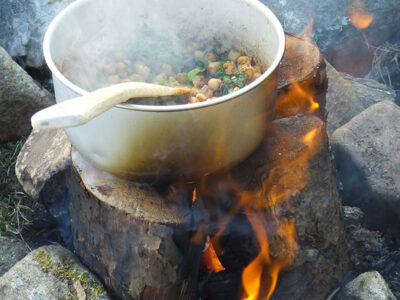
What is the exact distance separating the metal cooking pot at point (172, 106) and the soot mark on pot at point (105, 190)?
125mm

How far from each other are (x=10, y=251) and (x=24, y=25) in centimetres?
159

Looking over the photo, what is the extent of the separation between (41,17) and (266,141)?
200cm

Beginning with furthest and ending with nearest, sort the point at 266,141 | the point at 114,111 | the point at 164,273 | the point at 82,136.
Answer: the point at 266,141, the point at 164,273, the point at 82,136, the point at 114,111

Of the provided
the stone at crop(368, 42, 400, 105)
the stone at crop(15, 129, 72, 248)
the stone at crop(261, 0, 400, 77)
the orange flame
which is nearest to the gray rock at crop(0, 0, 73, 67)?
the stone at crop(15, 129, 72, 248)

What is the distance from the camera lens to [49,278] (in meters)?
1.91

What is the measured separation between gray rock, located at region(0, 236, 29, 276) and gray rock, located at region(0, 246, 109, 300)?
29 centimetres

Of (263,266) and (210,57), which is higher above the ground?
(210,57)

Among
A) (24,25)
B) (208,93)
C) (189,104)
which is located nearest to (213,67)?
(208,93)

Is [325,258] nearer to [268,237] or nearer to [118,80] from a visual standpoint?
[268,237]

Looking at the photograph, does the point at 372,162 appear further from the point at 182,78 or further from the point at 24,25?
the point at 24,25

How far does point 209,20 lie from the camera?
76.4 inches

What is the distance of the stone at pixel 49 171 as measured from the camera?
2.10 meters

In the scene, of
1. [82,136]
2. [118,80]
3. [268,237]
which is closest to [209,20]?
[118,80]

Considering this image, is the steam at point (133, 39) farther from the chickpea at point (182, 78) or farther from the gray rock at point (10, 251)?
the gray rock at point (10, 251)
